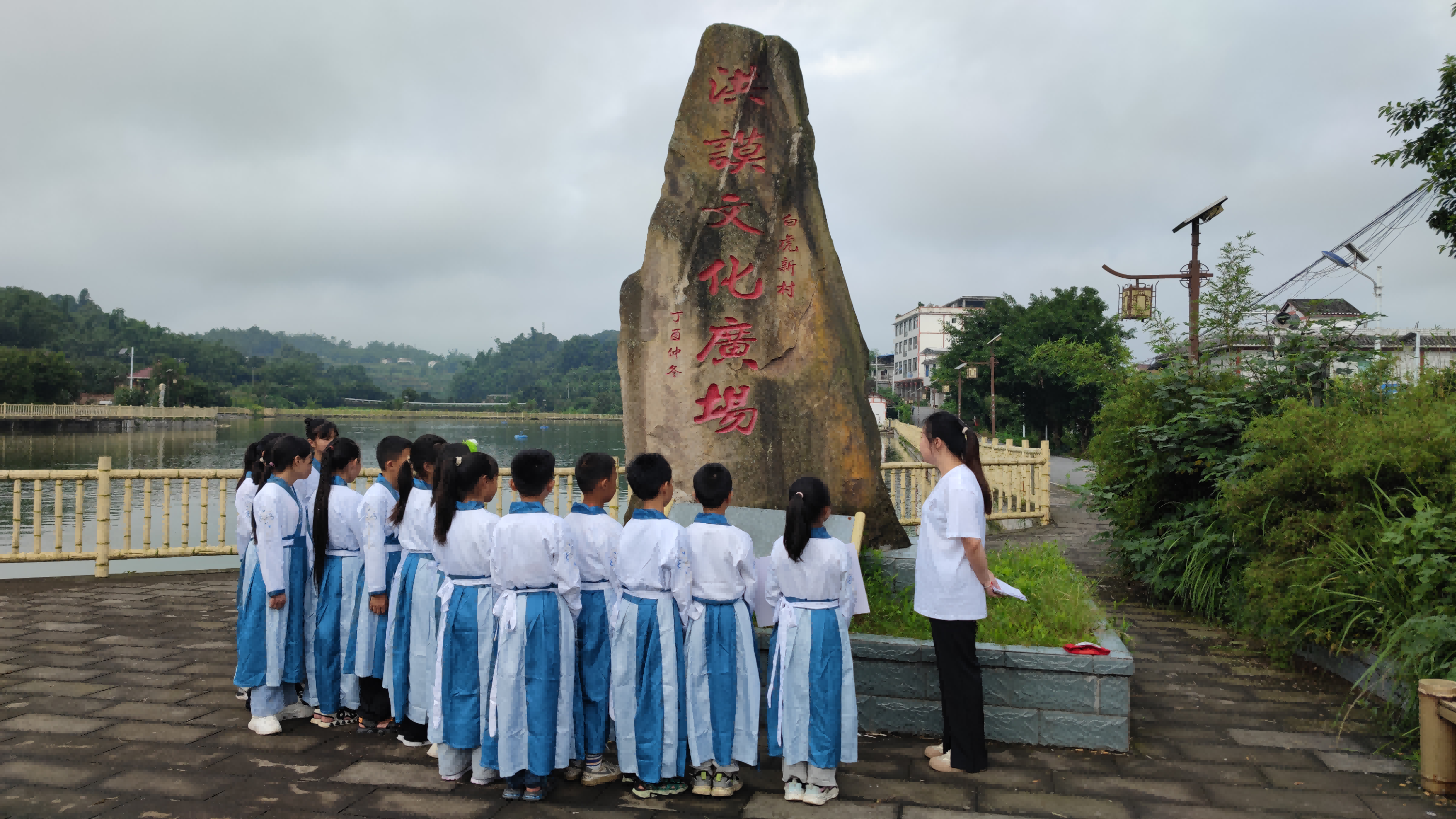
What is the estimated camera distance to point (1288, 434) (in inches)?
177

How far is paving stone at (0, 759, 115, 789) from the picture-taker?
2873 mm

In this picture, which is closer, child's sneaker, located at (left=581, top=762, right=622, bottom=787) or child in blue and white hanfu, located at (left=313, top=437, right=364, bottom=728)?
child's sneaker, located at (left=581, top=762, right=622, bottom=787)

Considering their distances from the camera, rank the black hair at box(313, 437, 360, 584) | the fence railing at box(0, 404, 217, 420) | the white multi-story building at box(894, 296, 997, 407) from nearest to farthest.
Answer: the black hair at box(313, 437, 360, 584)
the fence railing at box(0, 404, 217, 420)
the white multi-story building at box(894, 296, 997, 407)

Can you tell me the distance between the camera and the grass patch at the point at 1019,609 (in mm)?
3533

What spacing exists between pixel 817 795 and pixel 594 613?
3.15ft

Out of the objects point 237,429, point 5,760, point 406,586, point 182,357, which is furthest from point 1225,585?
point 182,357

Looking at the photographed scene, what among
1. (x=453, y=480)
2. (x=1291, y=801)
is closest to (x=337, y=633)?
(x=453, y=480)

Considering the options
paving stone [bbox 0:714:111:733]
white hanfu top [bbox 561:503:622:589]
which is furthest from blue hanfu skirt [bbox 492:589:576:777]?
paving stone [bbox 0:714:111:733]

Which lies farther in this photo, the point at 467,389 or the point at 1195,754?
the point at 467,389

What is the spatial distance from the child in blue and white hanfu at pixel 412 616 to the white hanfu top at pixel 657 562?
2.83 feet

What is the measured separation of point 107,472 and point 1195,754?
7214mm

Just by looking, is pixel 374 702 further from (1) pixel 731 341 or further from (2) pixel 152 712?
(1) pixel 731 341

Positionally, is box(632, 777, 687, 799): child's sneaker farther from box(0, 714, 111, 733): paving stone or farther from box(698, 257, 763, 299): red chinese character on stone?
box(698, 257, 763, 299): red chinese character on stone

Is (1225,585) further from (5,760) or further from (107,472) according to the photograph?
(107,472)
